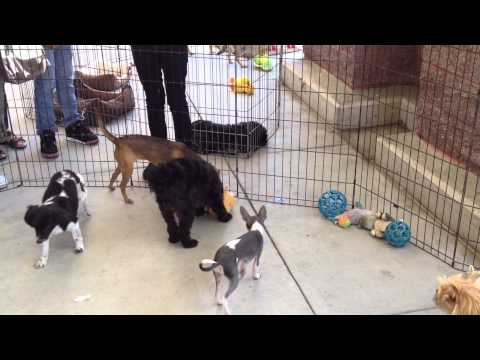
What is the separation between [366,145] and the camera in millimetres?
5230

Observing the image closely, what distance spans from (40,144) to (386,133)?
3283 mm

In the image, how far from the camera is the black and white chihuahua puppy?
3.05 meters

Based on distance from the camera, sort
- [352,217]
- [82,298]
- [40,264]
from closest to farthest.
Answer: [82,298] → [40,264] → [352,217]

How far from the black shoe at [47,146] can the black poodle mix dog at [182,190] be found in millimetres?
1750

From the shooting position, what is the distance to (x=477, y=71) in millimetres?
4102

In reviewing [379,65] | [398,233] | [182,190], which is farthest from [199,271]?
[379,65]

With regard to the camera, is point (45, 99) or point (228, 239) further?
point (45, 99)

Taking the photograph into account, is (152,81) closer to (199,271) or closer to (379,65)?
(199,271)

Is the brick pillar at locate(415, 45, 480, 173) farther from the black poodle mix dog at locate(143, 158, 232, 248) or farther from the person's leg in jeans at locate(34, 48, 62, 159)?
the person's leg in jeans at locate(34, 48, 62, 159)

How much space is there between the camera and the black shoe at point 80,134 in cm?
543

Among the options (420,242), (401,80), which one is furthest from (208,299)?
(401,80)

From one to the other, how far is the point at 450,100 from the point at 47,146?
3520 millimetres

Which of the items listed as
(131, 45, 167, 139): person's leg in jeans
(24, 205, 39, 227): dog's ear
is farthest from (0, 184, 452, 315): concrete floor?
(131, 45, 167, 139): person's leg in jeans

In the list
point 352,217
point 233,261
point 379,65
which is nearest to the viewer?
point 233,261
